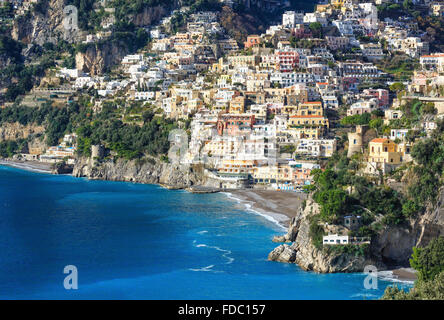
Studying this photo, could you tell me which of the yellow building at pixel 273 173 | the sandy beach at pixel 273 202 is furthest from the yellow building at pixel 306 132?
the sandy beach at pixel 273 202

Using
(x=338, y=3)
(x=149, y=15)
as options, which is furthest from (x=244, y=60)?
(x=149, y=15)

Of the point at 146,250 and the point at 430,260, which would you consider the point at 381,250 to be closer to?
the point at 430,260

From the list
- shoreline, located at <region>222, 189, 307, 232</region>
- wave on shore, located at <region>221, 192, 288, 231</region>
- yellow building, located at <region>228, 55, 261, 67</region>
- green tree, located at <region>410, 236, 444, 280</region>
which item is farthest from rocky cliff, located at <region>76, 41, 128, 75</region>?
green tree, located at <region>410, 236, 444, 280</region>

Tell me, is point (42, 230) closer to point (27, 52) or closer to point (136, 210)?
point (136, 210)

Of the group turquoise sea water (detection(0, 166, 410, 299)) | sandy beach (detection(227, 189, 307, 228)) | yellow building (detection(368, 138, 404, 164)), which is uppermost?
yellow building (detection(368, 138, 404, 164))

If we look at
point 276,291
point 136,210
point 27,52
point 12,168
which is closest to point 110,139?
point 12,168

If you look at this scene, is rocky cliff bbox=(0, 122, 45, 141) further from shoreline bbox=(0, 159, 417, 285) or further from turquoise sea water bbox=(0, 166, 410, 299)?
shoreline bbox=(0, 159, 417, 285)

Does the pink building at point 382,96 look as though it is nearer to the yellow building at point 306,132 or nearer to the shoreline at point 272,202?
the yellow building at point 306,132
